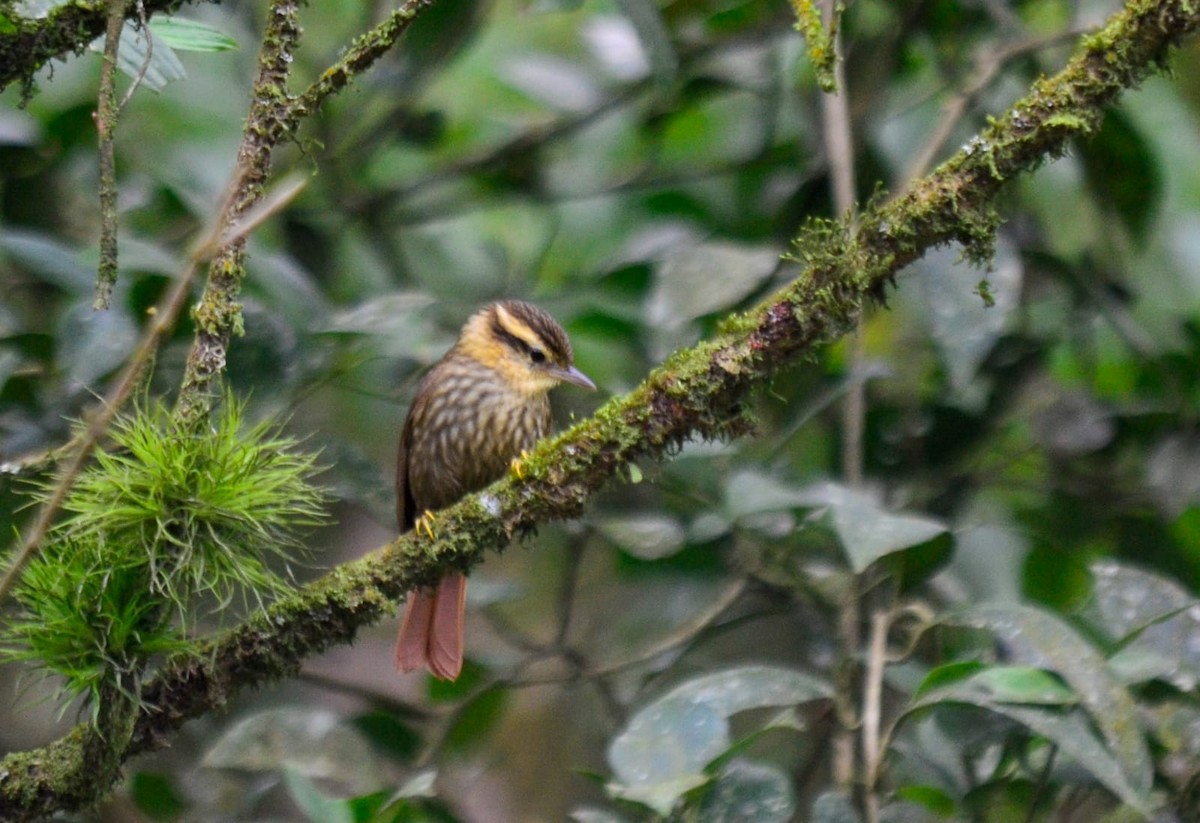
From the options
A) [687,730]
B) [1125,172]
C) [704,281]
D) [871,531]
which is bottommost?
[687,730]

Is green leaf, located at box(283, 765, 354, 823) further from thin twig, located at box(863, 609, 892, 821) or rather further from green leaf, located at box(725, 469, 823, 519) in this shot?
green leaf, located at box(725, 469, 823, 519)

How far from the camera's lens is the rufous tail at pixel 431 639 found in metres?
3.58

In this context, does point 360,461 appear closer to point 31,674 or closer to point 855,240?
point 31,674

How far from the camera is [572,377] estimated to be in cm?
384

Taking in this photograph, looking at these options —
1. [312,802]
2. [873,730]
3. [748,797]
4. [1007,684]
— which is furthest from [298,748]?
[1007,684]

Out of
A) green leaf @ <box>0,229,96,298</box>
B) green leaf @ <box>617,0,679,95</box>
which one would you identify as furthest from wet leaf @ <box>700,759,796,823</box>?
green leaf @ <box>0,229,96,298</box>

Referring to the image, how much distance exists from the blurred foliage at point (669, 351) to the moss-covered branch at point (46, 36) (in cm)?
23

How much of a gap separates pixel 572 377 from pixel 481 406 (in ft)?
1.02

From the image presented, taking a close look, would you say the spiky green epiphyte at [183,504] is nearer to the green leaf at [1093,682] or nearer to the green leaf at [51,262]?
the green leaf at [1093,682]

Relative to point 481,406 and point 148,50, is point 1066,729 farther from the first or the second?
point 481,406

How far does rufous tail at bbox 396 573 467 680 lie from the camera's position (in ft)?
11.7

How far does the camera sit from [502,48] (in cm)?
525

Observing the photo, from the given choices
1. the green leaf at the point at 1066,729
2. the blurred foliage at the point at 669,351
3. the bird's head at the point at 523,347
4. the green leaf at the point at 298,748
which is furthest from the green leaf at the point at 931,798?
the bird's head at the point at 523,347

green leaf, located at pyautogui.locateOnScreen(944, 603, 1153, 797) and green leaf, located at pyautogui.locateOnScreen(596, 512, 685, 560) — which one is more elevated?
green leaf, located at pyautogui.locateOnScreen(596, 512, 685, 560)
